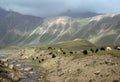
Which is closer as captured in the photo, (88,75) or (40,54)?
(88,75)

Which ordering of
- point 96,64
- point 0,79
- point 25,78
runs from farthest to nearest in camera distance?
point 25,78 < point 96,64 < point 0,79

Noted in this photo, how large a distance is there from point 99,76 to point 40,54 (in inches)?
4028

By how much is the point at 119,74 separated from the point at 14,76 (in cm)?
3477

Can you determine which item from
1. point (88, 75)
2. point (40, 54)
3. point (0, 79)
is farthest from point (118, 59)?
point (40, 54)

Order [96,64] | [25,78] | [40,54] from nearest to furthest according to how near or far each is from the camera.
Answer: [96,64] → [25,78] → [40,54]

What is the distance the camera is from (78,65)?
331ft

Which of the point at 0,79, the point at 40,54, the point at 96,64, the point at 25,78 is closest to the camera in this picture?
the point at 0,79

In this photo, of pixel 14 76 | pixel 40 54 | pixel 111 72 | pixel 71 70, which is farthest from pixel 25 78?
pixel 40 54

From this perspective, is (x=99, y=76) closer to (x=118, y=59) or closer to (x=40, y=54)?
(x=118, y=59)

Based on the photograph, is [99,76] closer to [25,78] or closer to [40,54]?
[25,78]

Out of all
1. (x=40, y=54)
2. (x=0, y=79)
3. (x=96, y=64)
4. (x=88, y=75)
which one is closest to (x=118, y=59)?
(x=96, y=64)

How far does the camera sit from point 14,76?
310 feet

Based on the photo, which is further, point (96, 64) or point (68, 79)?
point (96, 64)

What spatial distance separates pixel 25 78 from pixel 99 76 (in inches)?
1150
